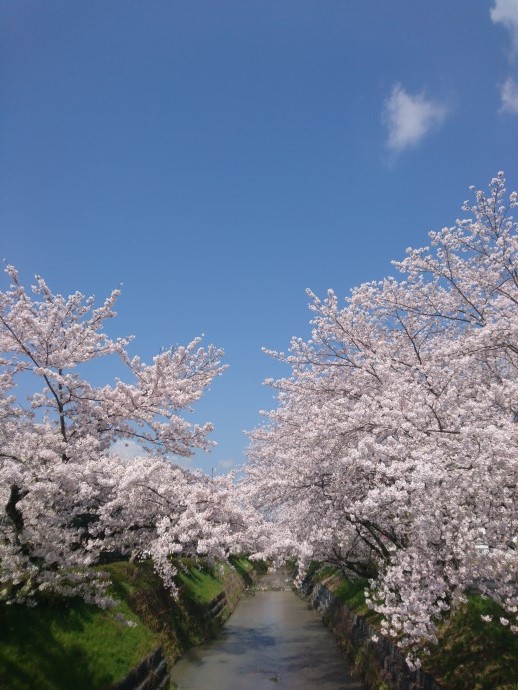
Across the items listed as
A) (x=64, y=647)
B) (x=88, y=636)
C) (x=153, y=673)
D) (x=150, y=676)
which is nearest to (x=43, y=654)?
(x=64, y=647)

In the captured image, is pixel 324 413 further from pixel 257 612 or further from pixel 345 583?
pixel 257 612

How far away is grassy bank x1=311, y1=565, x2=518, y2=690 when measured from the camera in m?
8.80

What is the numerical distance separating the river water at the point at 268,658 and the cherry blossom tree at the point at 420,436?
3.37 metres

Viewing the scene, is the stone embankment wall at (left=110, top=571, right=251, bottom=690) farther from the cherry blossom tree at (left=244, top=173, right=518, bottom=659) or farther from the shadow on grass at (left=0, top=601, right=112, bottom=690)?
the cherry blossom tree at (left=244, top=173, right=518, bottom=659)

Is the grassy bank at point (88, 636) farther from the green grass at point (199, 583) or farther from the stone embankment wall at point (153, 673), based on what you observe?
the green grass at point (199, 583)

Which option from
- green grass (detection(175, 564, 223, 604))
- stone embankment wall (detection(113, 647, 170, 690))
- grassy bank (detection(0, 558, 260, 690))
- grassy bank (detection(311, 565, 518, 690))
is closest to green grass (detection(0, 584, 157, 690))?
grassy bank (detection(0, 558, 260, 690))

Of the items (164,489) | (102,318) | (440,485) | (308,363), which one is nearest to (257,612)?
(164,489)

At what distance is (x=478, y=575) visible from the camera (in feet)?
27.4

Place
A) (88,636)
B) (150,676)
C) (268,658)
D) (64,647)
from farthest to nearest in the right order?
(268,658)
(150,676)
(88,636)
(64,647)

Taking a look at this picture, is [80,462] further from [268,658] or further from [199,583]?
[199,583]

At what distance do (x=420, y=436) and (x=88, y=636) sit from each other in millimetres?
8155

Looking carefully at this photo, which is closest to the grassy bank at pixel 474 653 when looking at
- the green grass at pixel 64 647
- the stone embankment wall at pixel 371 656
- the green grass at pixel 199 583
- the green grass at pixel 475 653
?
the green grass at pixel 475 653

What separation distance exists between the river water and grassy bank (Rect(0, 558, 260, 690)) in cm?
125

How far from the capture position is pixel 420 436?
9.38 m
